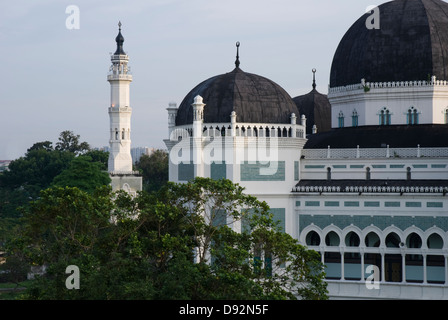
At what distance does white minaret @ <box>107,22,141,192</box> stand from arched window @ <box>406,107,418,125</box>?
36583mm

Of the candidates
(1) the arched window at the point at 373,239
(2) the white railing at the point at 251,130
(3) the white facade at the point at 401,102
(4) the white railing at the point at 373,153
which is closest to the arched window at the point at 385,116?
(3) the white facade at the point at 401,102

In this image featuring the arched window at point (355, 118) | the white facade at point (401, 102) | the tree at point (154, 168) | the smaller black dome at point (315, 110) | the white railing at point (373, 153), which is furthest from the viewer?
the tree at point (154, 168)

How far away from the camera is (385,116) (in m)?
48.9

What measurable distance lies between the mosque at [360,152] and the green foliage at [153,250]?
952 centimetres

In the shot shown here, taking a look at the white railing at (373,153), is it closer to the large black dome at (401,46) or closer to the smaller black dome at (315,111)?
the large black dome at (401,46)

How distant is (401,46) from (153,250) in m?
23.1

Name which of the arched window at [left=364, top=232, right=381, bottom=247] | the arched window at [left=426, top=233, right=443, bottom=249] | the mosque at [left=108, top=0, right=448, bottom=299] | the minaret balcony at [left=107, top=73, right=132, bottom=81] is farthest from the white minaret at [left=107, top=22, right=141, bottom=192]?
the arched window at [left=426, top=233, right=443, bottom=249]

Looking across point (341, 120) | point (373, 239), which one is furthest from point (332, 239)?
point (341, 120)

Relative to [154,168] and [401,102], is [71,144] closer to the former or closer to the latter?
[154,168]

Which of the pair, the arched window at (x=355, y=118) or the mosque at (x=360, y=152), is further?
the arched window at (x=355, y=118)

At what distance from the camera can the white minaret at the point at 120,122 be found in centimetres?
7931

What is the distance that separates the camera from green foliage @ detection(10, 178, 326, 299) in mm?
29969

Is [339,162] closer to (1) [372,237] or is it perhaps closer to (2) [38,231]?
(1) [372,237]
